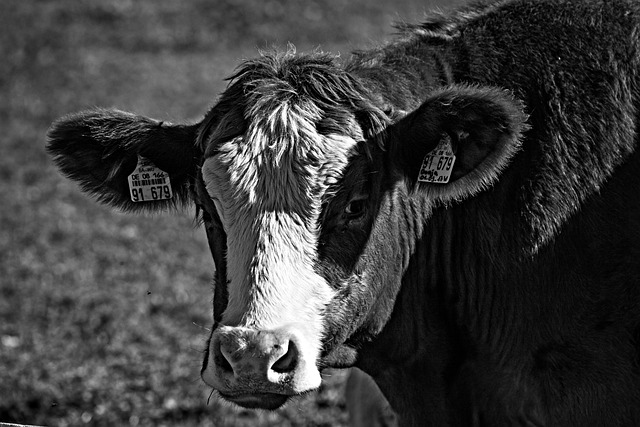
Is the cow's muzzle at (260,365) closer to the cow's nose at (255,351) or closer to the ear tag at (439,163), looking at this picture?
the cow's nose at (255,351)

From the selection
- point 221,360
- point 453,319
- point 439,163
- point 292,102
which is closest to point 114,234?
point 453,319

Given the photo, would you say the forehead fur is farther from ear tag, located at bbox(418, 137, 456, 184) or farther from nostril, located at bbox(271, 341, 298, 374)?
nostril, located at bbox(271, 341, 298, 374)

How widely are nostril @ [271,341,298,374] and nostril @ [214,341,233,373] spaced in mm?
188

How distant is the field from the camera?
22.9 feet

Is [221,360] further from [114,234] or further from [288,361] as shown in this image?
[114,234]

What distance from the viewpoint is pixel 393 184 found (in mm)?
4250

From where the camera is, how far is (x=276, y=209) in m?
3.87

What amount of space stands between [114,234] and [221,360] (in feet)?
24.1

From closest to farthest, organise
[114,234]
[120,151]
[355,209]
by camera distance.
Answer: [355,209]
[120,151]
[114,234]

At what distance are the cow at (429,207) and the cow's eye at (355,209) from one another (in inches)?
0.5

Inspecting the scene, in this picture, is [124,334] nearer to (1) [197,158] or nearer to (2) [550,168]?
(1) [197,158]

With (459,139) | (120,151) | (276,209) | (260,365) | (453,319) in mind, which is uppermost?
(459,139)

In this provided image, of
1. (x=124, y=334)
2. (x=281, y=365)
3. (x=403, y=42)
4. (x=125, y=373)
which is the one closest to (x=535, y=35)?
(x=403, y=42)

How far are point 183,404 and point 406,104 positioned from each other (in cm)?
347
